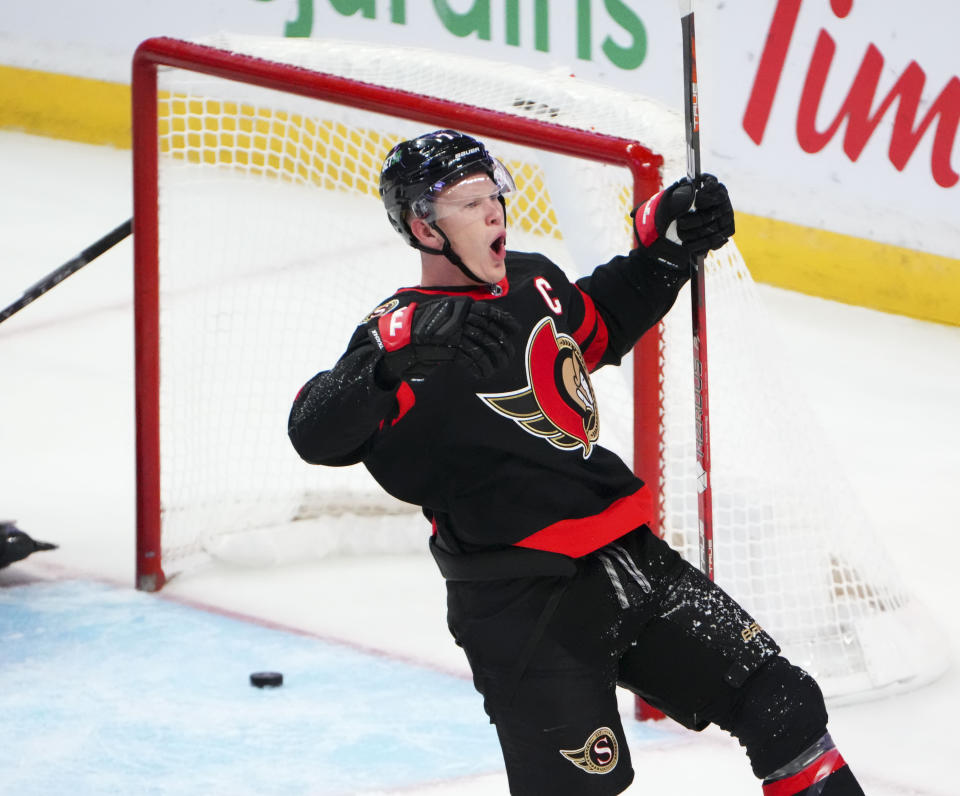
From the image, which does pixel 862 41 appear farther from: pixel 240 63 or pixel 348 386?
pixel 348 386

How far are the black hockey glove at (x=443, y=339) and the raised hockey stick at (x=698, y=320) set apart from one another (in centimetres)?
50

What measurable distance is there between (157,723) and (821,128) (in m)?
Result: 3.54

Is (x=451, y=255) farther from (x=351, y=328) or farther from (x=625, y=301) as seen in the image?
(x=351, y=328)

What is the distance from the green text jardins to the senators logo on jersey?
395 centimetres

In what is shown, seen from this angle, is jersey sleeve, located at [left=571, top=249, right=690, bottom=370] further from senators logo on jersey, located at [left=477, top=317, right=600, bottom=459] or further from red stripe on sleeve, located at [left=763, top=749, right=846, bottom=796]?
red stripe on sleeve, located at [left=763, top=749, right=846, bottom=796]

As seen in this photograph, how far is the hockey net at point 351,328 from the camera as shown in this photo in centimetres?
307

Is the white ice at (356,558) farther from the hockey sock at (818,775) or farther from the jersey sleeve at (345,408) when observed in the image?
the jersey sleeve at (345,408)

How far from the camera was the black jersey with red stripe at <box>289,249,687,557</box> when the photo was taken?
1911 millimetres

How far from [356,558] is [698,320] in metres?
1.84

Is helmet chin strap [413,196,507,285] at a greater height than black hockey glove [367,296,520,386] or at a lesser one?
greater

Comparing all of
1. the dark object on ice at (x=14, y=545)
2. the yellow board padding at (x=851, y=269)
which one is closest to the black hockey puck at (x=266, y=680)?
the dark object on ice at (x=14, y=545)

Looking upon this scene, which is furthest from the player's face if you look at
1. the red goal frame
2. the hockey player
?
the red goal frame

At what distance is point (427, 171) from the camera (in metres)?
2.04

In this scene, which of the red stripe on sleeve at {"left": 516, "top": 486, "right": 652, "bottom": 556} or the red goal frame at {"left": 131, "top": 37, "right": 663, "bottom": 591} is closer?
the red stripe on sleeve at {"left": 516, "top": 486, "right": 652, "bottom": 556}
